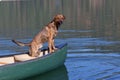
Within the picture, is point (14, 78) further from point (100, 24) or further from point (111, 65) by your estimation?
point (100, 24)

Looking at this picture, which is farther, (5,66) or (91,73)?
(91,73)

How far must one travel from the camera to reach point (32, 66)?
19.1 metres

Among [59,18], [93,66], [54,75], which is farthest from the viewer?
[93,66]

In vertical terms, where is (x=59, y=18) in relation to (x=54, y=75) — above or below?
above

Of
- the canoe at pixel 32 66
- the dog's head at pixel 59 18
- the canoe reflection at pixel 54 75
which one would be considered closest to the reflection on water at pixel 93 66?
the canoe reflection at pixel 54 75

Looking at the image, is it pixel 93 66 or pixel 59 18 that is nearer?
pixel 59 18

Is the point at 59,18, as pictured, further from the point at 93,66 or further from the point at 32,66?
the point at 93,66

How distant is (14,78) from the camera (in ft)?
60.2

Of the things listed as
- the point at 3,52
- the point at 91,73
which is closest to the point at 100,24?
the point at 3,52

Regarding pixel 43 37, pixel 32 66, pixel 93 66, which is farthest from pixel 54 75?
pixel 93 66

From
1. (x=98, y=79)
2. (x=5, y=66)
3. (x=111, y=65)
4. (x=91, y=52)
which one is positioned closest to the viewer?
(x=5, y=66)

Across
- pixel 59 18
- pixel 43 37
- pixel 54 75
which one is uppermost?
pixel 59 18

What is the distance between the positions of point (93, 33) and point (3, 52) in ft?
33.5

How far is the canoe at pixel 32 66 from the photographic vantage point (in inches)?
701
